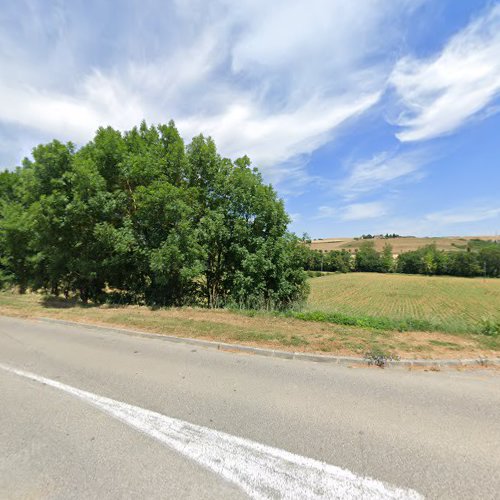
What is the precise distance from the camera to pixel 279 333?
25.0 ft

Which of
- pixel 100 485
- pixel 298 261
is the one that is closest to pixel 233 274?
pixel 298 261

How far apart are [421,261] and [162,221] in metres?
99.7

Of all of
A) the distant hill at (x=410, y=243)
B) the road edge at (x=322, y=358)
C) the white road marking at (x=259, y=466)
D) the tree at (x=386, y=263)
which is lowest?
the white road marking at (x=259, y=466)

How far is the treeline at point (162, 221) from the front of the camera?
39.2ft

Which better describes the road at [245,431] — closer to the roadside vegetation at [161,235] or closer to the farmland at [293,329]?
the farmland at [293,329]

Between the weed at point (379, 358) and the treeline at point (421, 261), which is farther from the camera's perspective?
the treeline at point (421, 261)

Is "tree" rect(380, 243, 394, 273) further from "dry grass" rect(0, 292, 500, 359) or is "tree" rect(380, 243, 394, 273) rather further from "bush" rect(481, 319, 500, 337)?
"dry grass" rect(0, 292, 500, 359)

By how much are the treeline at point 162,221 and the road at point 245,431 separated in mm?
6888

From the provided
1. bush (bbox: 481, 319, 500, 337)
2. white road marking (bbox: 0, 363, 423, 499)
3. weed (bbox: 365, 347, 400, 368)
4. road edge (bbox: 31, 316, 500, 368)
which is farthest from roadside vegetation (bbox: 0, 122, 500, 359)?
white road marking (bbox: 0, 363, 423, 499)

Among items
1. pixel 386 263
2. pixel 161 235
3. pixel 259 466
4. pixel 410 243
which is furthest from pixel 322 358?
pixel 410 243

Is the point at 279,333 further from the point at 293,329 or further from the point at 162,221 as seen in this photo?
the point at 162,221

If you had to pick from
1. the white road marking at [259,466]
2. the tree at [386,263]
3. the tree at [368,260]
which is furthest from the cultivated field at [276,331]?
the tree at [386,263]

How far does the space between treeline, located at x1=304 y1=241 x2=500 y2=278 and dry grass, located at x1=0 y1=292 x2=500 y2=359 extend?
248ft

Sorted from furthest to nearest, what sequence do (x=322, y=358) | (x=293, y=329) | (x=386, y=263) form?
(x=386, y=263), (x=293, y=329), (x=322, y=358)
